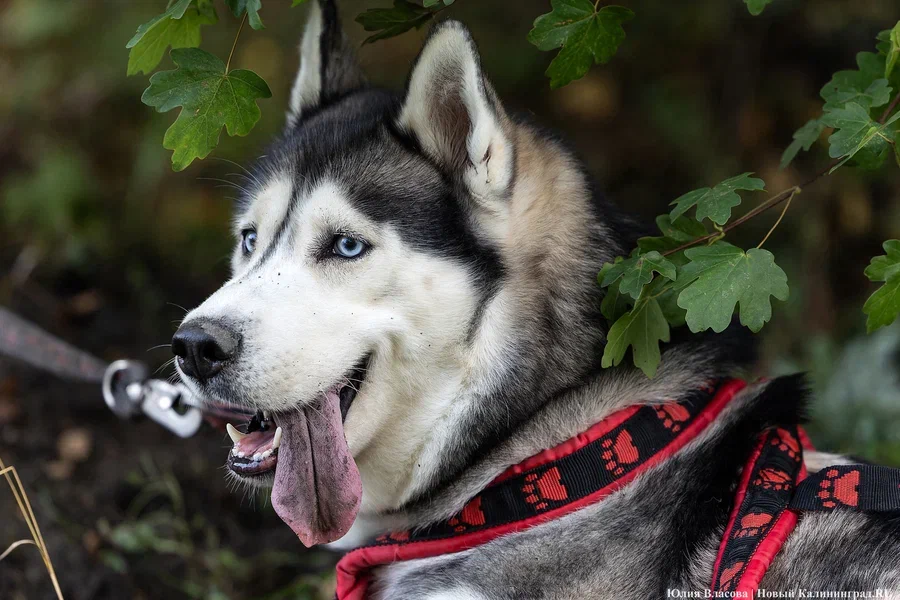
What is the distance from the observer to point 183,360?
218 centimetres

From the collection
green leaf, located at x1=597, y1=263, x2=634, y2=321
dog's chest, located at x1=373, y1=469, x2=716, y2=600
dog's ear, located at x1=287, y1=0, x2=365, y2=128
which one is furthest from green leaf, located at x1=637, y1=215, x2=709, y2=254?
dog's ear, located at x1=287, y1=0, x2=365, y2=128

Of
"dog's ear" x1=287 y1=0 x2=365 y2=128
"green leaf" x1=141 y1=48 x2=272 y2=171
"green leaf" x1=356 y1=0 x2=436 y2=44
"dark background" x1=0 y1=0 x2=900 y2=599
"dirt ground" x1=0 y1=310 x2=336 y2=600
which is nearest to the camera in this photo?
"green leaf" x1=141 y1=48 x2=272 y2=171

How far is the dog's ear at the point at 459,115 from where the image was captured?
7.22ft

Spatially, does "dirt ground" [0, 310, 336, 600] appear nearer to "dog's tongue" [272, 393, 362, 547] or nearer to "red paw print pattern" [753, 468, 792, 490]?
"dog's tongue" [272, 393, 362, 547]

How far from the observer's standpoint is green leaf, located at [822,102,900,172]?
6.63 ft

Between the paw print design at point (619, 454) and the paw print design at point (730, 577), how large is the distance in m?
0.38

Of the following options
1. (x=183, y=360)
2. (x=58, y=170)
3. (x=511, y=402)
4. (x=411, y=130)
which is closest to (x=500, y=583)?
(x=511, y=402)

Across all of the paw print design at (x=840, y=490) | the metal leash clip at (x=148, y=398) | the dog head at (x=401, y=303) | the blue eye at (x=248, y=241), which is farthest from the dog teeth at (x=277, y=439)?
the paw print design at (x=840, y=490)

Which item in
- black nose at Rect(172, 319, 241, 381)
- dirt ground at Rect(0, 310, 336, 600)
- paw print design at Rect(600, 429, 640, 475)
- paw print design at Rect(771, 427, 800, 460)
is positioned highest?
black nose at Rect(172, 319, 241, 381)

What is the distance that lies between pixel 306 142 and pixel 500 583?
1.40 meters

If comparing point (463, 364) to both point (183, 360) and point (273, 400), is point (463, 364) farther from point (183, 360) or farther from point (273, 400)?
point (183, 360)

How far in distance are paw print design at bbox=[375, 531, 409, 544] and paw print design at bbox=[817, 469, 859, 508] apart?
1.09 m

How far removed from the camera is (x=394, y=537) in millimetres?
2391

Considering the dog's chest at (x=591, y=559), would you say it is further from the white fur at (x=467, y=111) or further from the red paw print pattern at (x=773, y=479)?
the white fur at (x=467, y=111)
